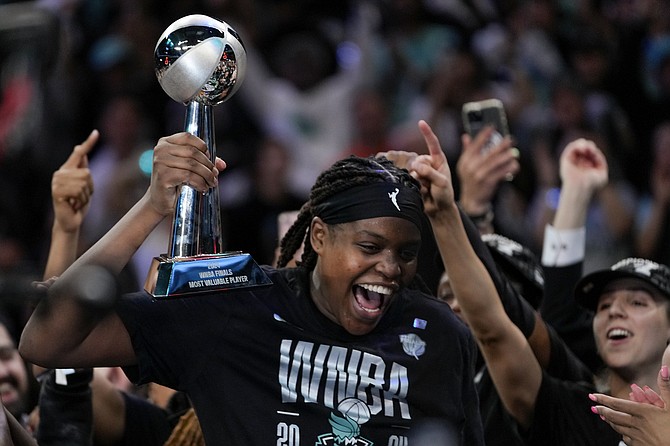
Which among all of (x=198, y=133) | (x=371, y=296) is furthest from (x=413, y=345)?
(x=198, y=133)

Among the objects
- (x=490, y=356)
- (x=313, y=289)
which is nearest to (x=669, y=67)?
(x=490, y=356)

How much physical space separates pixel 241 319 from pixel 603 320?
1478mm

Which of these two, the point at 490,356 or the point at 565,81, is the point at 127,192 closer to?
the point at 565,81

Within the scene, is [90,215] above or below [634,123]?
below

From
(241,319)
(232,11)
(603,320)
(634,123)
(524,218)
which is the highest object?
(232,11)

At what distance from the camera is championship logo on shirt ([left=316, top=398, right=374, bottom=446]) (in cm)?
253

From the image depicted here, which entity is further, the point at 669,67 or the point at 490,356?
the point at 669,67

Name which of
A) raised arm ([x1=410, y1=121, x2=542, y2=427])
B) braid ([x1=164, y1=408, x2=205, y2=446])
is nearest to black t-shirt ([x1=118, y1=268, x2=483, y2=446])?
raised arm ([x1=410, y1=121, x2=542, y2=427])

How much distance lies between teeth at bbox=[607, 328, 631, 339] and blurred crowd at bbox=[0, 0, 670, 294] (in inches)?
99.6

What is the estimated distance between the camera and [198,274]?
2371 mm

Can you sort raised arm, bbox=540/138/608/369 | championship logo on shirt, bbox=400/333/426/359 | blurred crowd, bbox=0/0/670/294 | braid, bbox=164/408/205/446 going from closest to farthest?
championship logo on shirt, bbox=400/333/426/359, braid, bbox=164/408/205/446, raised arm, bbox=540/138/608/369, blurred crowd, bbox=0/0/670/294

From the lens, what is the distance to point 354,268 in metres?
2.60

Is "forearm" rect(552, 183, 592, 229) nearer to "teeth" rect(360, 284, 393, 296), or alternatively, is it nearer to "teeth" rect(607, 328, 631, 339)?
"teeth" rect(607, 328, 631, 339)

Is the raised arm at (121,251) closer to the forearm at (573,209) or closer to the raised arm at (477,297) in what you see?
the raised arm at (477,297)
